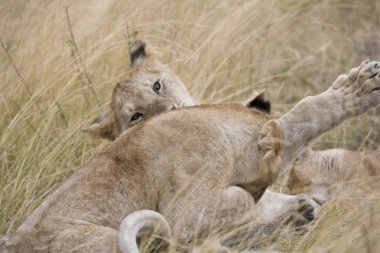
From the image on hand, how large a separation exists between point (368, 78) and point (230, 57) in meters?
2.19

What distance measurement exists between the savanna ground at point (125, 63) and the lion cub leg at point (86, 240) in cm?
81

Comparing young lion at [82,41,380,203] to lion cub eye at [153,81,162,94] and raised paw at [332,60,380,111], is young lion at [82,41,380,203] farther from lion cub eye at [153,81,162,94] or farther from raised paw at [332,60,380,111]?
raised paw at [332,60,380,111]

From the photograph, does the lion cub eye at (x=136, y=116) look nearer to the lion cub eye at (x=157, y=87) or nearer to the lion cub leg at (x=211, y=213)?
the lion cub eye at (x=157, y=87)

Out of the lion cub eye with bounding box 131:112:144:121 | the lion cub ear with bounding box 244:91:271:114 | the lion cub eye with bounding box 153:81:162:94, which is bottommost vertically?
the lion cub eye with bounding box 131:112:144:121

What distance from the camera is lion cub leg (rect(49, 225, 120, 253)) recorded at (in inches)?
142

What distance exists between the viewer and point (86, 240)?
144 inches

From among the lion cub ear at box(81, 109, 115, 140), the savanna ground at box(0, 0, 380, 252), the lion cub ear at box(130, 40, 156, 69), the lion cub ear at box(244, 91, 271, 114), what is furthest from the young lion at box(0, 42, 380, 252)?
the lion cub ear at box(130, 40, 156, 69)

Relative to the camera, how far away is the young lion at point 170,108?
4809 millimetres

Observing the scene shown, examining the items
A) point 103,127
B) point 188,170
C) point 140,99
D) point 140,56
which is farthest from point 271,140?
point 140,56

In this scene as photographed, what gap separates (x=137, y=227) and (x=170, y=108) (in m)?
1.28

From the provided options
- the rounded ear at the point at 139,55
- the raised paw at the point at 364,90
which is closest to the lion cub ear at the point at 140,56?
the rounded ear at the point at 139,55

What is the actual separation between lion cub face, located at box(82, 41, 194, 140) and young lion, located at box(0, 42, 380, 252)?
63 centimetres

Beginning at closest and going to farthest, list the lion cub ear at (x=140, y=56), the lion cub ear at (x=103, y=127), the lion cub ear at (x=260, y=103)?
the lion cub ear at (x=260, y=103)
the lion cub ear at (x=103, y=127)
the lion cub ear at (x=140, y=56)

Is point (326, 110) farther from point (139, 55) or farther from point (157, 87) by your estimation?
point (139, 55)
